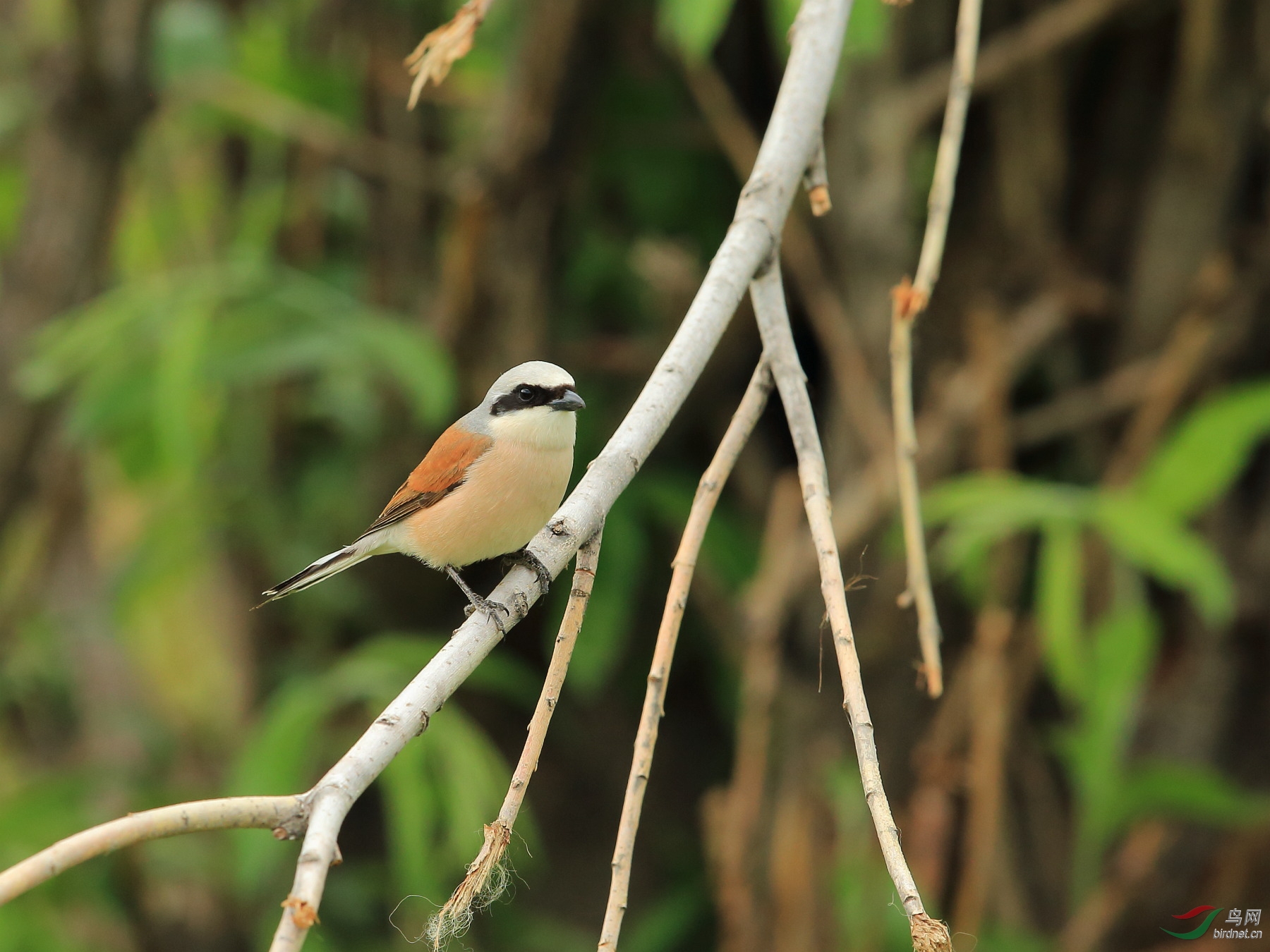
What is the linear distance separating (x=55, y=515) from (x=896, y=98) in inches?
196

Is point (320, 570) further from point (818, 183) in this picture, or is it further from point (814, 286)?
point (814, 286)

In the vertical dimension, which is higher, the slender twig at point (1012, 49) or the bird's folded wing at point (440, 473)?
the slender twig at point (1012, 49)

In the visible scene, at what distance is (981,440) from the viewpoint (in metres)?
4.79

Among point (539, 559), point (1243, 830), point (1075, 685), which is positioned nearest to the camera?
point (539, 559)

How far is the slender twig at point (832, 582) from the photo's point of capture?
55.7 inches

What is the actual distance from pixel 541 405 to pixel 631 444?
799 mm

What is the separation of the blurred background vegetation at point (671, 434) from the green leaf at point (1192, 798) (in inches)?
0.7

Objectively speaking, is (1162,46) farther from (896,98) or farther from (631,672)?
(631,672)

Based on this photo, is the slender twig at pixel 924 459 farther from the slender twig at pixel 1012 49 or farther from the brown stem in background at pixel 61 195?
the brown stem in background at pixel 61 195

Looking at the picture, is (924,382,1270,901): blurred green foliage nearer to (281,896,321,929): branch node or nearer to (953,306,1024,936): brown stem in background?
(953,306,1024,936): brown stem in background

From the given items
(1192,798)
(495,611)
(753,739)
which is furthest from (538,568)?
(1192,798)

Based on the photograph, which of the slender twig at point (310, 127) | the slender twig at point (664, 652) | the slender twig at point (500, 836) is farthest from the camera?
the slender twig at point (310, 127)

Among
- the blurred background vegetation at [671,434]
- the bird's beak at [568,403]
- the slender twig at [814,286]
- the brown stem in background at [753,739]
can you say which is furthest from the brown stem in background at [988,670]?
the bird's beak at [568,403]

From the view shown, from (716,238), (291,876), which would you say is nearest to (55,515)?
(291,876)
